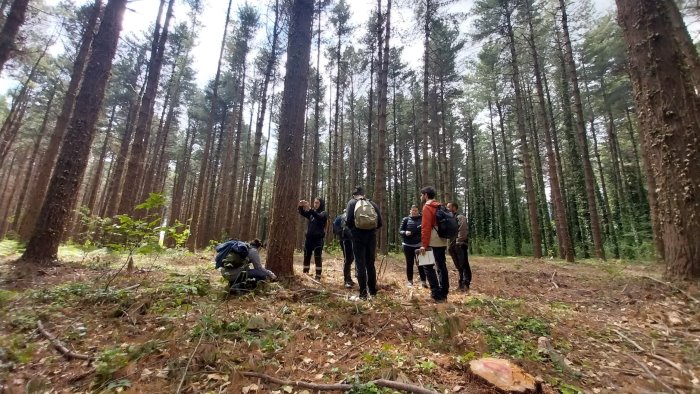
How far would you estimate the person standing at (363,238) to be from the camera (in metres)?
5.12

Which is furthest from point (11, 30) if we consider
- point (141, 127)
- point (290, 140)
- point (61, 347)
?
point (61, 347)

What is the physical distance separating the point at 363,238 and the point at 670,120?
510 cm

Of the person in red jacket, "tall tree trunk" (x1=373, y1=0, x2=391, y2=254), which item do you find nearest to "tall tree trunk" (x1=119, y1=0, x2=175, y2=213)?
"tall tree trunk" (x1=373, y1=0, x2=391, y2=254)

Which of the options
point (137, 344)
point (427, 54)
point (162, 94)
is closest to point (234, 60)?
point (162, 94)

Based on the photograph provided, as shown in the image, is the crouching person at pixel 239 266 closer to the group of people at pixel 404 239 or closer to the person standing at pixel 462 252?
the group of people at pixel 404 239

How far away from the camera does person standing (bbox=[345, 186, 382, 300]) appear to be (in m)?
5.12

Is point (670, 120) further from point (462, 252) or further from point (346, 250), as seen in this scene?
point (346, 250)

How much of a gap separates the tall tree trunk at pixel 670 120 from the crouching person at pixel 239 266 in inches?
250

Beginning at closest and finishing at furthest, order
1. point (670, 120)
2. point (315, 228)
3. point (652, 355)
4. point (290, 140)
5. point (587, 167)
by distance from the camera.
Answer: point (652, 355) → point (670, 120) → point (290, 140) → point (315, 228) → point (587, 167)

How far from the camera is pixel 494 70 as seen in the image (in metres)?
17.8

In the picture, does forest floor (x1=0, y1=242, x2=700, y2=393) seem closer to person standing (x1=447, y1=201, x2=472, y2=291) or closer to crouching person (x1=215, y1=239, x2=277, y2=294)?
crouching person (x1=215, y1=239, x2=277, y2=294)

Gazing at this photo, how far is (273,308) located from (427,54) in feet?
44.5

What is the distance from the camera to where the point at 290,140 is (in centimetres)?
613

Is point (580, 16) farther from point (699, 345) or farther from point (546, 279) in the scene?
point (699, 345)
